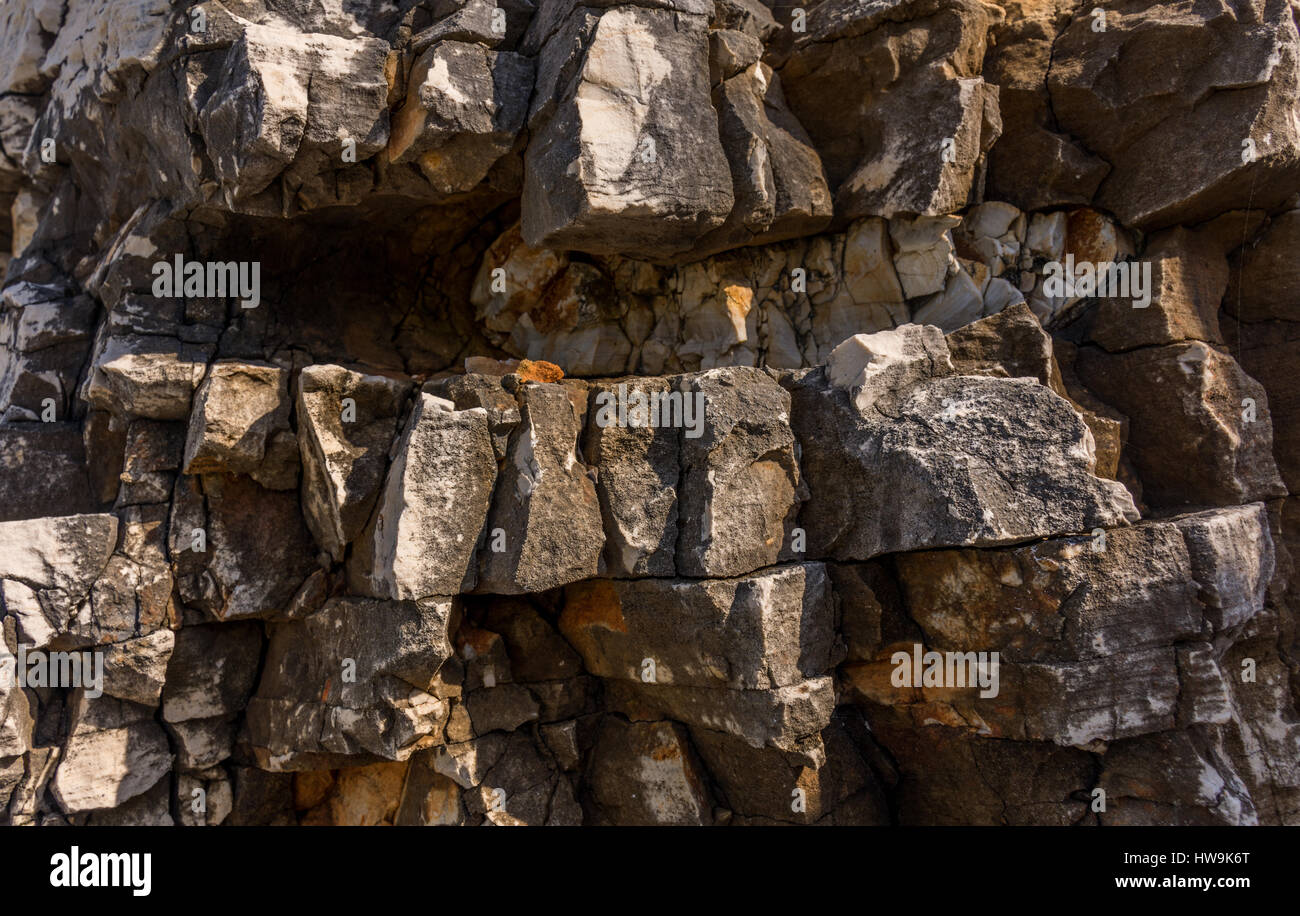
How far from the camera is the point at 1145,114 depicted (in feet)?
20.1

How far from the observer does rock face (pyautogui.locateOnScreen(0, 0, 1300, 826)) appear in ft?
16.7

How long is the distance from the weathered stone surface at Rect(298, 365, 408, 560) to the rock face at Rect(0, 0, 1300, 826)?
0.03 m

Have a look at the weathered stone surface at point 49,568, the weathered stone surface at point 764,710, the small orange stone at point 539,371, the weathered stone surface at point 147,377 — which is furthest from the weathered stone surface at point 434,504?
the weathered stone surface at point 49,568

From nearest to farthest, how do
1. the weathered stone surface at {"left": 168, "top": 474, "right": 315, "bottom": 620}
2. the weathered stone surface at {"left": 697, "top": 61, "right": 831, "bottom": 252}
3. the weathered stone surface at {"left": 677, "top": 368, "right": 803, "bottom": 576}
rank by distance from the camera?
the weathered stone surface at {"left": 677, "top": 368, "right": 803, "bottom": 576} < the weathered stone surface at {"left": 168, "top": 474, "right": 315, "bottom": 620} < the weathered stone surface at {"left": 697, "top": 61, "right": 831, "bottom": 252}

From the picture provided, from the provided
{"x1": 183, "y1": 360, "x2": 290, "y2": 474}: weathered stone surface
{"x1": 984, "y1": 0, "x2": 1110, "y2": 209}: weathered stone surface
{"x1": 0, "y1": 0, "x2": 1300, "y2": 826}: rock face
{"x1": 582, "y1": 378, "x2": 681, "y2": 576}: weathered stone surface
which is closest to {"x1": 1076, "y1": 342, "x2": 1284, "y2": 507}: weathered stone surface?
{"x1": 0, "y1": 0, "x2": 1300, "y2": 826}: rock face

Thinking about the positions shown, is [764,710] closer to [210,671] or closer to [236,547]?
[236,547]

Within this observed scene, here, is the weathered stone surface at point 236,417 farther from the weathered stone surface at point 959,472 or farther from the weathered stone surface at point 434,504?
the weathered stone surface at point 959,472

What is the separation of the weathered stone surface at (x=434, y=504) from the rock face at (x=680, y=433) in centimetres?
3

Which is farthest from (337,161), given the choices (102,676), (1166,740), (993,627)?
(1166,740)

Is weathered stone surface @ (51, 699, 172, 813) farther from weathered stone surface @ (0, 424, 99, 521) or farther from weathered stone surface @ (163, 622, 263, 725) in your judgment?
weathered stone surface @ (0, 424, 99, 521)

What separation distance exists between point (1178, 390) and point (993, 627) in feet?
7.03

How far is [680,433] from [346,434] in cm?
205

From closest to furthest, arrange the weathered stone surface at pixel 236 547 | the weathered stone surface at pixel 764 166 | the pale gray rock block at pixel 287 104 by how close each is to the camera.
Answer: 1. the pale gray rock block at pixel 287 104
2. the weathered stone surface at pixel 236 547
3. the weathered stone surface at pixel 764 166

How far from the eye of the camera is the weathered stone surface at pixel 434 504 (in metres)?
4.92
